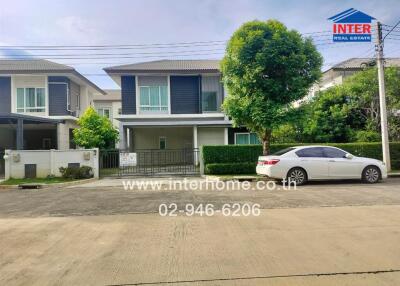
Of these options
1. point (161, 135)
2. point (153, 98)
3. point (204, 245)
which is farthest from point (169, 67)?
point (204, 245)

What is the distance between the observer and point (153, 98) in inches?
Answer: 972

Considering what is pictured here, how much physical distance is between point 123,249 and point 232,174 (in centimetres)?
1156

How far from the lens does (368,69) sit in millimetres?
20156

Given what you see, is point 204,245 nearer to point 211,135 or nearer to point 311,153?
point 311,153

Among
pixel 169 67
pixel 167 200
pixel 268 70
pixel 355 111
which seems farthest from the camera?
Answer: pixel 169 67

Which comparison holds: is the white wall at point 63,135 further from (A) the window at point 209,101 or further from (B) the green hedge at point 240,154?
(B) the green hedge at point 240,154

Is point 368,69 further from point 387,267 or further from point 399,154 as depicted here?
point 387,267

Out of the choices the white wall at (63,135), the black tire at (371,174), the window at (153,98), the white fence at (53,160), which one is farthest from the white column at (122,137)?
the black tire at (371,174)

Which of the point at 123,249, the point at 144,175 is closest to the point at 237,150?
the point at 144,175

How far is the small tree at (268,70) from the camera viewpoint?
14602mm

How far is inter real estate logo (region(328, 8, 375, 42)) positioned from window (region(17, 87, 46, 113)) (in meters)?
20.2

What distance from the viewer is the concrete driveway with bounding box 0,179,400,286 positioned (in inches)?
153

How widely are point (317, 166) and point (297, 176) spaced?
834 mm

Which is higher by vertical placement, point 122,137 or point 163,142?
point 122,137
